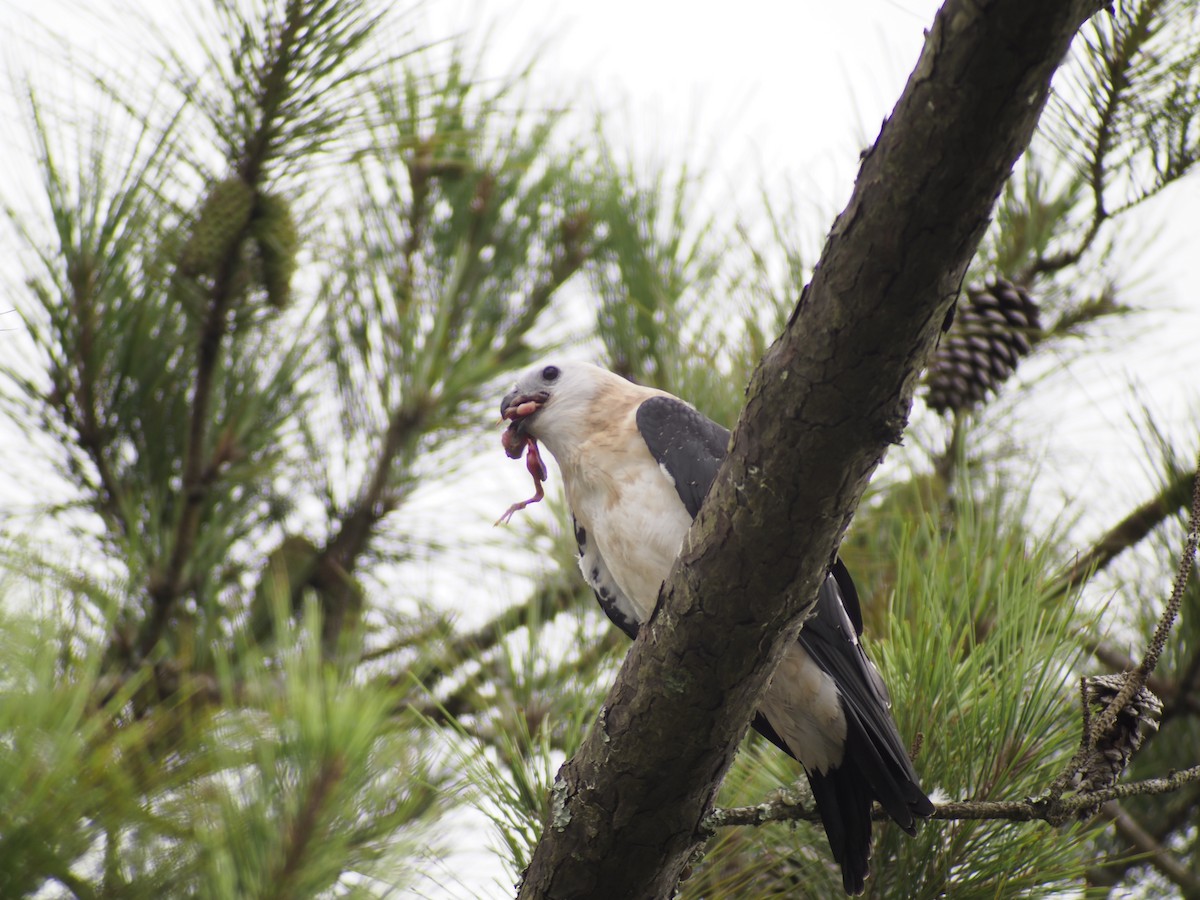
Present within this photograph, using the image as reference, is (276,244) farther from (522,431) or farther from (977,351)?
(977,351)

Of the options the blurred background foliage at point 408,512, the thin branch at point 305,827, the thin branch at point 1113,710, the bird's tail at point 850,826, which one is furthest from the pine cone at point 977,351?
the thin branch at point 305,827

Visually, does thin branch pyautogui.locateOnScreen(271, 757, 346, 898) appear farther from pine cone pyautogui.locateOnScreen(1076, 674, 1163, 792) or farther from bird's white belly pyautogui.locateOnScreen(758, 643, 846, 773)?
pine cone pyautogui.locateOnScreen(1076, 674, 1163, 792)

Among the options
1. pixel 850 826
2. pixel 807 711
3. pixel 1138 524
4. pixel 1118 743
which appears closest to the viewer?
pixel 1118 743

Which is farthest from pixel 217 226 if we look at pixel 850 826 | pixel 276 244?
pixel 850 826

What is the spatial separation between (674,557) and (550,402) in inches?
22.2

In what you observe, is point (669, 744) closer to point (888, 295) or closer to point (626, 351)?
point (888, 295)

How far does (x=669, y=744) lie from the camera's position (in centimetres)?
161

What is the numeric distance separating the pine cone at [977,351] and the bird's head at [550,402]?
78 cm

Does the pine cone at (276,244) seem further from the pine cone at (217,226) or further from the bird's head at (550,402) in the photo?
the bird's head at (550,402)

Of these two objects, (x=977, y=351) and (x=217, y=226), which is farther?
(x=977, y=351)

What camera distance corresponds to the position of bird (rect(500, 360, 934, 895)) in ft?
5.84

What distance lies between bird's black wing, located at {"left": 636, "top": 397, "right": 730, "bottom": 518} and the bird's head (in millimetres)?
240

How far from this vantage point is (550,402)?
99.3 inches

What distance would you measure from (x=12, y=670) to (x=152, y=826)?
327 millimetres
